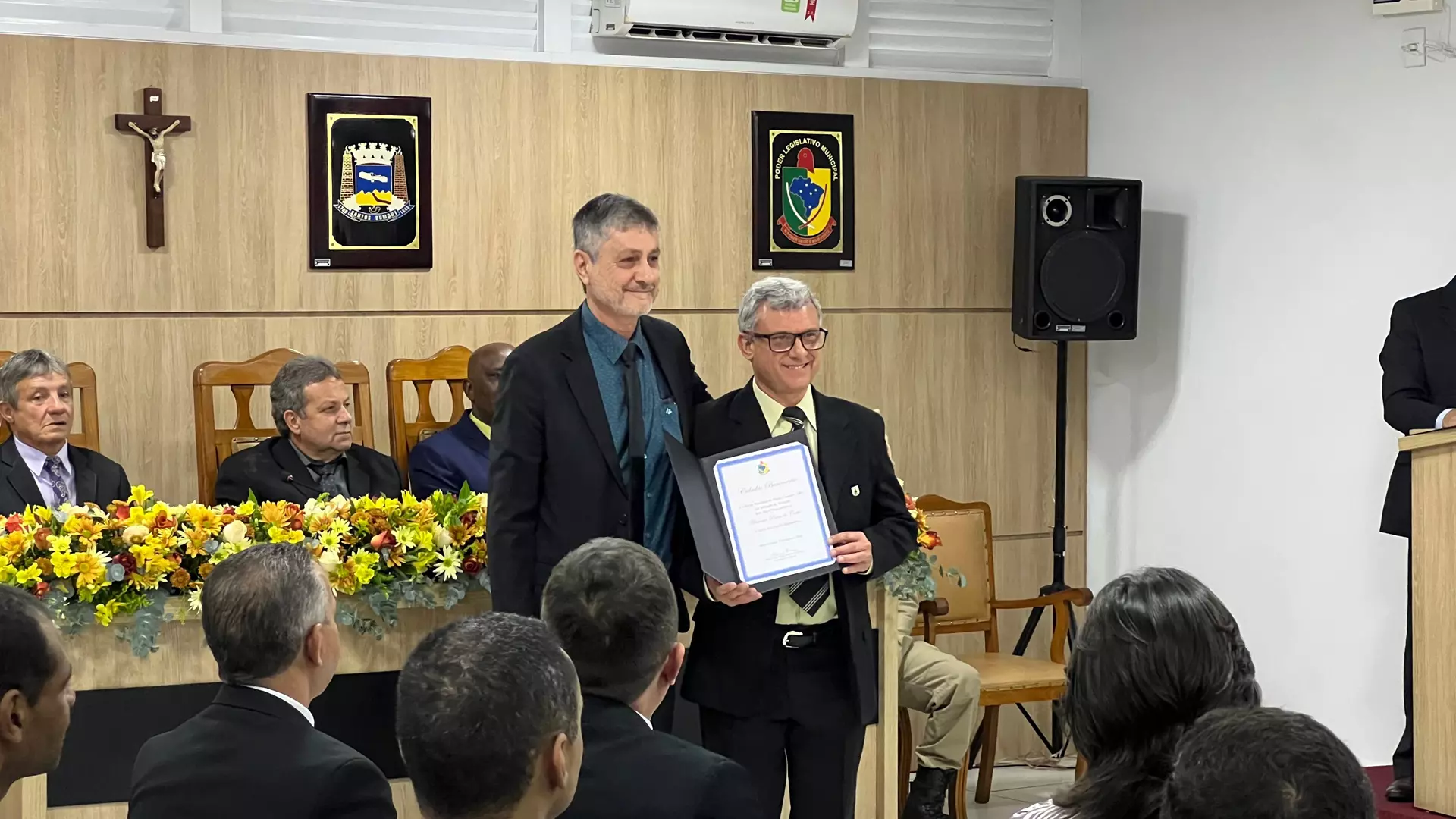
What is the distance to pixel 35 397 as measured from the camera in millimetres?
4586

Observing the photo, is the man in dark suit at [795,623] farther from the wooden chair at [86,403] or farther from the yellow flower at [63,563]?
the wooden chair at [86,403]

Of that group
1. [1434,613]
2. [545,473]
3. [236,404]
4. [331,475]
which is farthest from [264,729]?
[236,404]

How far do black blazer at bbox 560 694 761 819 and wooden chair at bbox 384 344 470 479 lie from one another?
327 centimetres

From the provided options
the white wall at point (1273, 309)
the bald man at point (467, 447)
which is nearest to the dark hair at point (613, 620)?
the bald man at point (467, 447)

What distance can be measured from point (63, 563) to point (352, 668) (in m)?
0.64

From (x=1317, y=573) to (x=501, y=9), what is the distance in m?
3.48

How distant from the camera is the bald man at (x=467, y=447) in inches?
187

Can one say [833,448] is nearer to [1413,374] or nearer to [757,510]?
[757,510]

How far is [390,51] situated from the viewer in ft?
17.6

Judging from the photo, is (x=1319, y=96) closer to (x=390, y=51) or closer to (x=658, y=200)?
(x=658, y=200)

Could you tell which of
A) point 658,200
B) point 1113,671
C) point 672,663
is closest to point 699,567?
point 672,663

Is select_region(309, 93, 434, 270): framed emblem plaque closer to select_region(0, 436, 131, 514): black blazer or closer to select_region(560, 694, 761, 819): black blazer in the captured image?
select_region(0, 436, 131, 514): black blazer

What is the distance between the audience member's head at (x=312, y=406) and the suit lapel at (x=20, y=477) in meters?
0.72

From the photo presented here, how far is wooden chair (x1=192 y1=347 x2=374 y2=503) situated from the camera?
16.1 ft
